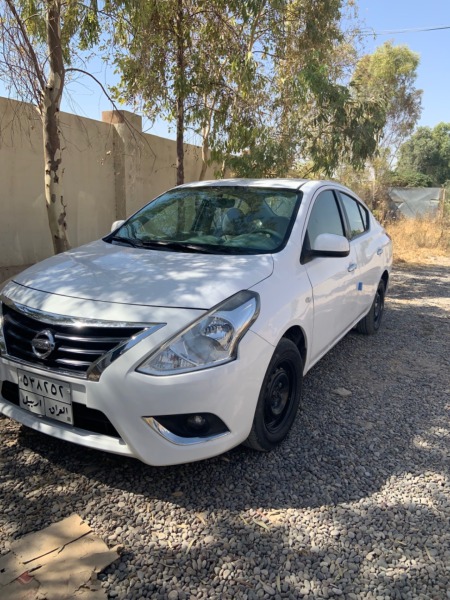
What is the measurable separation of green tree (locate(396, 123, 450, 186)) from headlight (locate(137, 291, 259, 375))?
1500 inches

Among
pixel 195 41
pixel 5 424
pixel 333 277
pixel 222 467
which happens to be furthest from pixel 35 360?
pixel 195 41

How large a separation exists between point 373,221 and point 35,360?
4104mm

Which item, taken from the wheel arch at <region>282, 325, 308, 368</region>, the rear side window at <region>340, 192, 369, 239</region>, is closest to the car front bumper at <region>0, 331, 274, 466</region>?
the wheel arch at <region>282, 325, 308, 368</region>

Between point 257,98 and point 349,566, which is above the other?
point 257,98

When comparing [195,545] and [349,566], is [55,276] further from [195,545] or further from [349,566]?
[349,566]

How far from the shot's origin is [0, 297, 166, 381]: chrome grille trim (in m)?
2.26

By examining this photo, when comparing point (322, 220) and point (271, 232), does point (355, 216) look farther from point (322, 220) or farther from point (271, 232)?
point (271, 232)

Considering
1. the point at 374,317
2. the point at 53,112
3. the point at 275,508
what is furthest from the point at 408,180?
the point at 275,508

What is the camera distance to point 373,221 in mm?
5359

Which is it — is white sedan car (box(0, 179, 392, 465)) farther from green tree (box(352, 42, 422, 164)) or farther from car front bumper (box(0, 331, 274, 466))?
green tree (box(352, 42, 422, 164))

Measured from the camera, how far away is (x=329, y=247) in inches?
126

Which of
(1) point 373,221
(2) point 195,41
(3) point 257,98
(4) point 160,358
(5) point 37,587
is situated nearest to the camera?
(5) point 37,587

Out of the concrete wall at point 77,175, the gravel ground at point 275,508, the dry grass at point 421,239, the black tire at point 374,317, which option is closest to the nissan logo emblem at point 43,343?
the gravel ground at point 275,508

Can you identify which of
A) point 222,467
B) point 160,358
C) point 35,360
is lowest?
point 222,467
